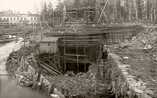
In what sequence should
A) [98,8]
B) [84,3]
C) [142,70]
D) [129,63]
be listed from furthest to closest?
1. [84,3]
2. [98,8]
3. [129,63]
4. [142,70]

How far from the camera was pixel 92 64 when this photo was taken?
15.1m

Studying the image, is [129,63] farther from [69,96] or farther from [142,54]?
[69,96]

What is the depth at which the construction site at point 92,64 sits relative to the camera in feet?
26.5

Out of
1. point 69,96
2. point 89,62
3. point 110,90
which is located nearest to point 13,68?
point 89,62

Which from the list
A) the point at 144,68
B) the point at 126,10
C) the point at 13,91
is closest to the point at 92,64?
the point at 13,91

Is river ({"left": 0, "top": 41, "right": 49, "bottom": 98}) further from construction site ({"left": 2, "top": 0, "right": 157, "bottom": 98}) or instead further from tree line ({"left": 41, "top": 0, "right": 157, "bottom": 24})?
tree line ({"left": 41, "top": 0, "right": 157, "bottom": 24})

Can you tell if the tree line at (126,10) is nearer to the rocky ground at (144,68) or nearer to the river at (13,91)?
the river at (13,91)

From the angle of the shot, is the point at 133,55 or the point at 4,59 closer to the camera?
the point at 133,55

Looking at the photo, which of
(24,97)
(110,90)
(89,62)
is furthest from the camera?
(89,62)

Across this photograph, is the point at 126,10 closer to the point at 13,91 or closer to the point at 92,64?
the point at 92,64

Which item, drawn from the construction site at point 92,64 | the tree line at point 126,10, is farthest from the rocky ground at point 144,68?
the tree line at point 126,10

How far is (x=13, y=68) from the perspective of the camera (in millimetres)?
17906

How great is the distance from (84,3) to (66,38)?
16.8 m

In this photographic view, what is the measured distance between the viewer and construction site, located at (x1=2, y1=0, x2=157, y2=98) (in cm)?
808
